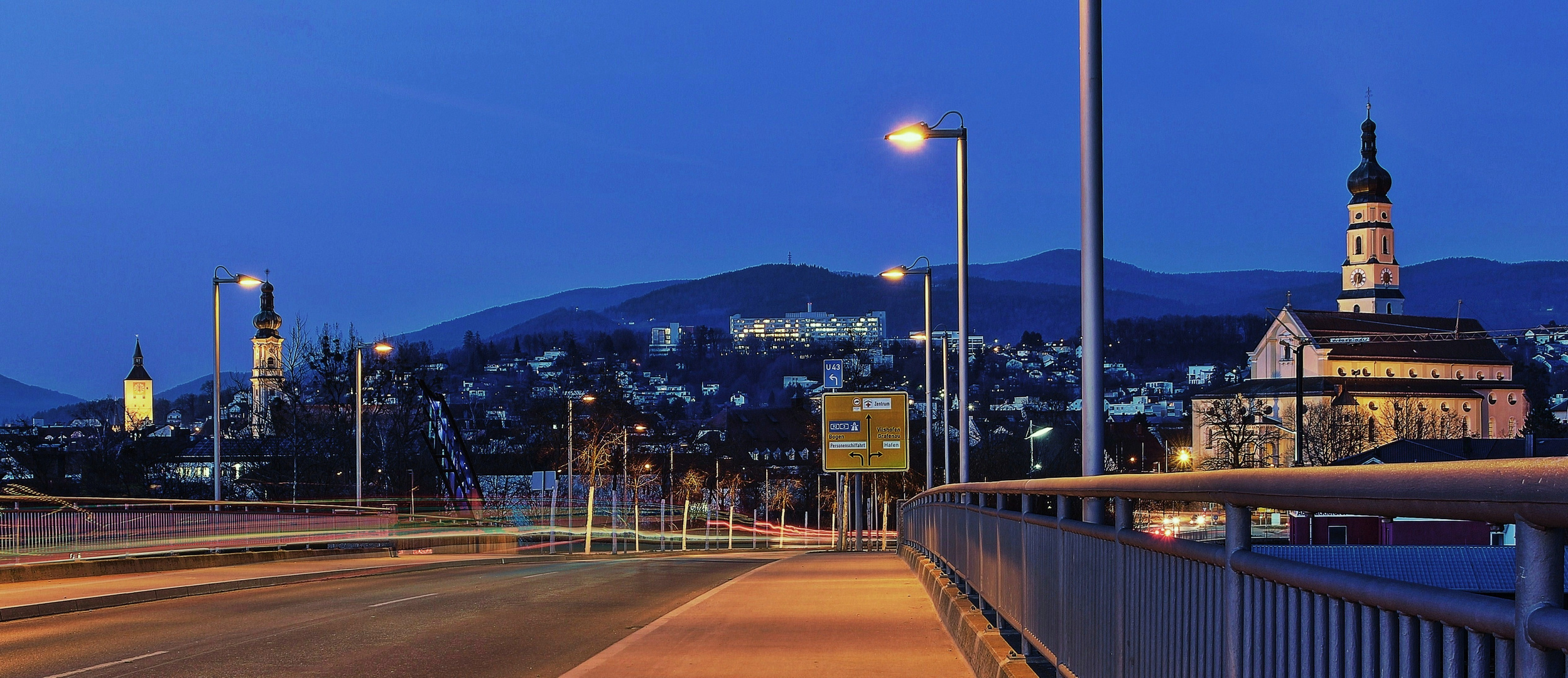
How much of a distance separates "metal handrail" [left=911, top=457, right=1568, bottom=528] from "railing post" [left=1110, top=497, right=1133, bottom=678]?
135 cm

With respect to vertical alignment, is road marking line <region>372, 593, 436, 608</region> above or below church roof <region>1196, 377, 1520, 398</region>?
below

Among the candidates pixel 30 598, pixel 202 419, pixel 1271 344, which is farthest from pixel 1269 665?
pixel 1271 344

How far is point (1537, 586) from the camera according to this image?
2520 millimetres

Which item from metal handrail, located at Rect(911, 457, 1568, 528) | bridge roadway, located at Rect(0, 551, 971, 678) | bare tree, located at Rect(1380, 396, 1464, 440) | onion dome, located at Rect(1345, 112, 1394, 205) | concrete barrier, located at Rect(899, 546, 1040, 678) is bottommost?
bare tree, located at Rect(1380, 396, 1464, 440)

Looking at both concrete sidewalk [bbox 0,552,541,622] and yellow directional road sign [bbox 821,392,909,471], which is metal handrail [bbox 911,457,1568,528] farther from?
yellow directional road sign [bbox 821,392,909,471]

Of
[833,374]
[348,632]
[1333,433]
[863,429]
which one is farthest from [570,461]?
[1333,433]

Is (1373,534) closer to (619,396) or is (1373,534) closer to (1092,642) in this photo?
(1092,642)

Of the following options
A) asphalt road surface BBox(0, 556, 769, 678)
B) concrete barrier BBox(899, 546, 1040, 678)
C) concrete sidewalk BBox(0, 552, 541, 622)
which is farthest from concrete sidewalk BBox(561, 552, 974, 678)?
concrete sidewalk BBox(0, 552, 541, 622)

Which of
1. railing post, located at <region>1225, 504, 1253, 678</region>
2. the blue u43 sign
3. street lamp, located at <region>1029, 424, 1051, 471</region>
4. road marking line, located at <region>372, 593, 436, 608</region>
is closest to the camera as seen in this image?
railing post, located at <region>1225, 504, 1253, 678</region>

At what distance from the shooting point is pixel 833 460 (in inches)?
2000

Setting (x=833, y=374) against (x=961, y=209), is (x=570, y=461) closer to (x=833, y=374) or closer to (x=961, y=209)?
(x=833, y=374)

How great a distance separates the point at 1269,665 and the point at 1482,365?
210 m

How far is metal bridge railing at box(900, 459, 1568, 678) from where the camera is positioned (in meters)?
2.52

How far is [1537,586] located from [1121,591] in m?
4.01
